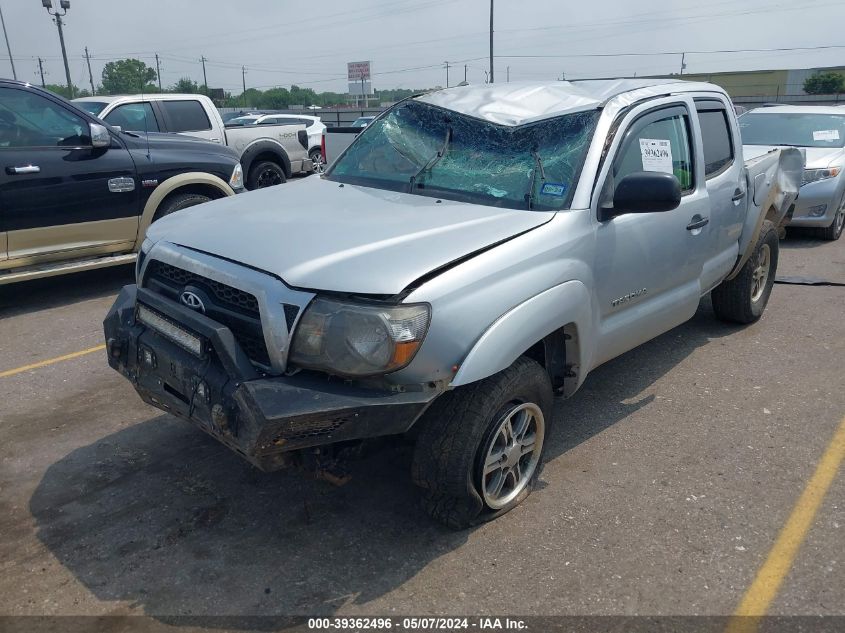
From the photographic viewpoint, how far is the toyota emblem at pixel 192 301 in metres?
3.08

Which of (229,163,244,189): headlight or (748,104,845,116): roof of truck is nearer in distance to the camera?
(229,163,244,189): headlight

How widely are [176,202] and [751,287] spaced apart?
17.8 ft

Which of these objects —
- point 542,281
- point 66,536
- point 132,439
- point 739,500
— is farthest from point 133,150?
point 739,500

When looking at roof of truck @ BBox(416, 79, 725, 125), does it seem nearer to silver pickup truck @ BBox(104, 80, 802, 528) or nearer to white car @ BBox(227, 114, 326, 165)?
silver pickup truck @ BBox(104, 80, 802, 528)

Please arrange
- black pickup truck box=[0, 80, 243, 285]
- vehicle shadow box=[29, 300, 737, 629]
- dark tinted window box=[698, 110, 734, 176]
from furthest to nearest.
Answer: black pickup truck box=[0, 80, 243, 285], dark tinted window box=[698, 110, 734, 176], vehicle shadow box=[29, 300, 737, 629]

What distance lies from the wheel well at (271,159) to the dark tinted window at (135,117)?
8.05 feet

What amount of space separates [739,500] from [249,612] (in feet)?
7.65

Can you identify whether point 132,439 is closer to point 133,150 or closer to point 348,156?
point 348,156

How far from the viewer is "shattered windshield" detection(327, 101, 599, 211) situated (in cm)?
359

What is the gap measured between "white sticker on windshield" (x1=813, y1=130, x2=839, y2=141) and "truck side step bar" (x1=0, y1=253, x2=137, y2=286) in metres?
8.80

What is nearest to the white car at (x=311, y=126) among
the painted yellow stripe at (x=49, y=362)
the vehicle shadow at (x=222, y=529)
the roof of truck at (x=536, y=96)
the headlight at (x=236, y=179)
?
the headlight at (x=236, y=179)

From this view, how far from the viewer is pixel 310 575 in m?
2.95

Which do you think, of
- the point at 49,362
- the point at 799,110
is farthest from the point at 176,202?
the point at 799,110

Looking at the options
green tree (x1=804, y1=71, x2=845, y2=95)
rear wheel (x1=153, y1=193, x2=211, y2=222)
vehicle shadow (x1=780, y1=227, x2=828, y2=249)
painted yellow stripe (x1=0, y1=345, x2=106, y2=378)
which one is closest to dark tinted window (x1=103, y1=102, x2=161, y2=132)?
rear wheel (x1=153, y1=193, x2=211, y2=222)
